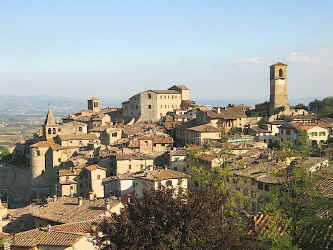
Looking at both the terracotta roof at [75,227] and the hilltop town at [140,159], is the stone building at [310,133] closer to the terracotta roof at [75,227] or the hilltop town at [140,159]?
the hilltop town at [140,159]

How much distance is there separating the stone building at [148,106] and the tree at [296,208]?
56.3 m

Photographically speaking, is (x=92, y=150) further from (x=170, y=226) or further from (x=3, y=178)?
(x=170, y=226)

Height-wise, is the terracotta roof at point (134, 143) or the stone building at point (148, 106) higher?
the stone building at point (148, 106)

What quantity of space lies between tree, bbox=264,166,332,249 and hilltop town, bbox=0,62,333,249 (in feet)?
3.89

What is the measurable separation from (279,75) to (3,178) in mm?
48144

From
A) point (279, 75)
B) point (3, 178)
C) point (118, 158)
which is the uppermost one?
point (279, 75)

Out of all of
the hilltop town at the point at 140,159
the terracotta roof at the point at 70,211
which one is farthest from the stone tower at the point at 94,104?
the terracotta roof at the point at 70,211

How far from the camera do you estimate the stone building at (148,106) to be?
266 feet

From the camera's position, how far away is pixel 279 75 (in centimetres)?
7588

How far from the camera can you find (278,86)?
7481 cm

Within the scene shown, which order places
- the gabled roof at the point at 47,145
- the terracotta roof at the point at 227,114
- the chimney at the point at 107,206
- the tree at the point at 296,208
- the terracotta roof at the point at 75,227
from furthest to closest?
the terracotta roof at the point at 227,114 < the gabled roof at the point at 47,145 < the chimney at the point at 107,206 < the terracotta roof at the point at 75,227 < the tree at the point at 296,208

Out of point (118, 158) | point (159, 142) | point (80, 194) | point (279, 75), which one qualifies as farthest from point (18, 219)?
point (279, 75)

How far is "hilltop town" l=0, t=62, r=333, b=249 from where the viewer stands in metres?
32.2

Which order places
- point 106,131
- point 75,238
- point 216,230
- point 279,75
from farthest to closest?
point 279,75, point 106,131, point 75,238, point 216,230
